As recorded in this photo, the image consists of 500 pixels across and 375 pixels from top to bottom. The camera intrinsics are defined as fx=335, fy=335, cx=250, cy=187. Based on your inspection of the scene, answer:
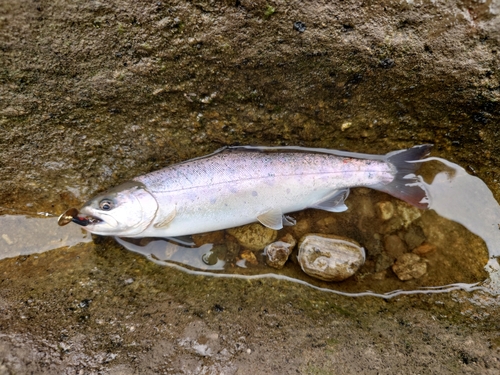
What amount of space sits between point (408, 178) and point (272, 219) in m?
1.42

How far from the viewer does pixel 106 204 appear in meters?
2.97

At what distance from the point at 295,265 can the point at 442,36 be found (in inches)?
91.5

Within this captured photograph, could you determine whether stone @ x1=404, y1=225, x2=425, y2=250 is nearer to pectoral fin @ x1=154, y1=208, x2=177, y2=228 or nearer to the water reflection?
pectoral fin @ x1=154, y1=208, x2=177, y2=228

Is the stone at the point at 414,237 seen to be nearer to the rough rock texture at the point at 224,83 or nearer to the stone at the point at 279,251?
the rough rock texture at the point at 224,83

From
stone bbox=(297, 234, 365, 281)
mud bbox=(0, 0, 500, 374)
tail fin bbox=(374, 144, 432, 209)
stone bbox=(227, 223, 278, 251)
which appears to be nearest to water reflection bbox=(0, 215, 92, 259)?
Result: mud bbox=(0, 0, 500, 374)

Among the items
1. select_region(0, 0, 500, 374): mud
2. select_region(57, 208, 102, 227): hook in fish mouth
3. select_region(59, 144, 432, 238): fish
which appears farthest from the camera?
select_region(59, 144, 432, 238): fish

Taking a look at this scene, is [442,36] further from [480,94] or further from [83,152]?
[83,152]

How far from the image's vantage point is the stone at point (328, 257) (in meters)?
3.18

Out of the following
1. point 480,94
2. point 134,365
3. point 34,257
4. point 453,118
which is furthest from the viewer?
point 34,257

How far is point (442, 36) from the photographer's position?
2.61 meters

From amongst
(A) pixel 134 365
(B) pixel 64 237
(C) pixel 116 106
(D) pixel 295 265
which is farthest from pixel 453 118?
(B) pixel 64 237

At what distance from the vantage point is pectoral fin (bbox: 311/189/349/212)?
3348mm

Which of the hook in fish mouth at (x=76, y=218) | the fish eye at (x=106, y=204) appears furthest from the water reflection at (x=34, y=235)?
the fish eye at (x=106, y=204)

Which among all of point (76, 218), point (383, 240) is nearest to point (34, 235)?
point (76, 218)
